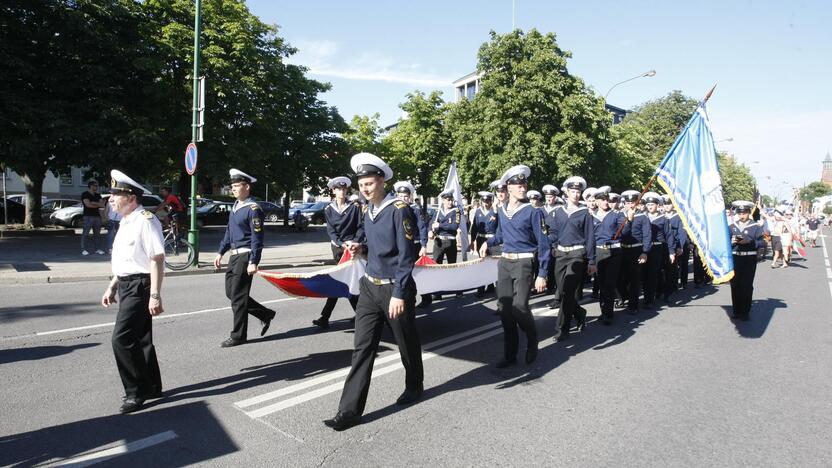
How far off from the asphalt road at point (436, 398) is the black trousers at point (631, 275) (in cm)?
107

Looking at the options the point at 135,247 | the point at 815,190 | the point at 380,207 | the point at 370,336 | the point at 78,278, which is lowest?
the point at 78,278

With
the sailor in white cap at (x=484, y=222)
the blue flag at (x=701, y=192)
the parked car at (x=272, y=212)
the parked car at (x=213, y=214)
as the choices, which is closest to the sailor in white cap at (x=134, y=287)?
the blue flag at (x=701, y=192)

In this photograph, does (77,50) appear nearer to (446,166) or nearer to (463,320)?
(463,320)

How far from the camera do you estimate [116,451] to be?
371cm

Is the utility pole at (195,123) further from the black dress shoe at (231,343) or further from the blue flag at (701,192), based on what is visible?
the blue flag at (701,192)

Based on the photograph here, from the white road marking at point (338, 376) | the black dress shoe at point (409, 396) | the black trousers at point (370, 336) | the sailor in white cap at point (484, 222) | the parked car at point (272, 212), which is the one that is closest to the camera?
the black trousers at point (370, 336)

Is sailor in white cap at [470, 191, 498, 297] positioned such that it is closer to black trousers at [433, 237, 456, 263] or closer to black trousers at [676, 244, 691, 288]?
black trousers at [433, 237, 456, 263]

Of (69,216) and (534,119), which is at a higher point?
(534,119)

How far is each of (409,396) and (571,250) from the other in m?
3.66

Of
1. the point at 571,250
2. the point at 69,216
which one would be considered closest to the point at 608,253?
the point at 571,250

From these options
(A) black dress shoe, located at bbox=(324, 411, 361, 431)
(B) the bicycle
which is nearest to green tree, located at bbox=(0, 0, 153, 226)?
(B) the bicycle

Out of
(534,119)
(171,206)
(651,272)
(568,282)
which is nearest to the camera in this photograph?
(568,282)

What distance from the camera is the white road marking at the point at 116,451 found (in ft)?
11.7

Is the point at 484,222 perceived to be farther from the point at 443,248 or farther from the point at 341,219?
the point at 341,219
